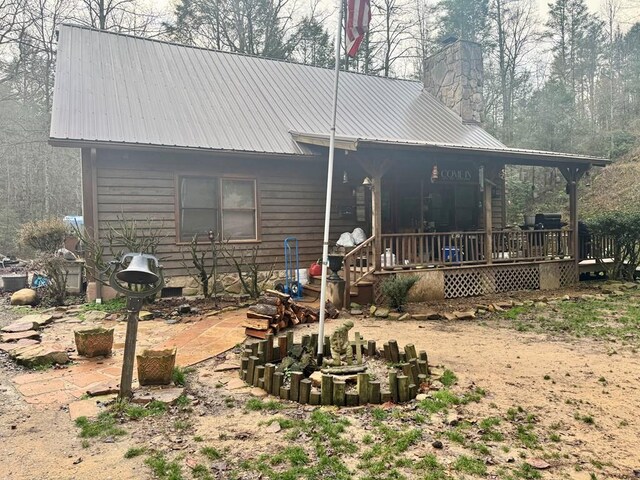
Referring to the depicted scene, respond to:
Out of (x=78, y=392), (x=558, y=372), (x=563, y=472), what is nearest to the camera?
(x=563, y=472)

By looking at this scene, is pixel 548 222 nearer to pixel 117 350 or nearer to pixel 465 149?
pixel 465 149

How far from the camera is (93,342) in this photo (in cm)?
496

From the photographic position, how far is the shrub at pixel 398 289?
303 inches

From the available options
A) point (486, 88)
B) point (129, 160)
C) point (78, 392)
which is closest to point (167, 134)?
point (129, 160)

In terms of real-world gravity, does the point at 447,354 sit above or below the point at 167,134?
below

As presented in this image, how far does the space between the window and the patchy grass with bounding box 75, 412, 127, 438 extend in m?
5.76

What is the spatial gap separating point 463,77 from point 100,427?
44.3ft

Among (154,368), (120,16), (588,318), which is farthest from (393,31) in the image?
(154,368)

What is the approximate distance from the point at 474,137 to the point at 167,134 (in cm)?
820

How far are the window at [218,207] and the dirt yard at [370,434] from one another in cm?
466

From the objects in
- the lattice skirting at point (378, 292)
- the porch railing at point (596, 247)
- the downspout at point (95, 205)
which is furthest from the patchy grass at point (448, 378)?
the porch railing at point (596, 247)

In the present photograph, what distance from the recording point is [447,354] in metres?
5.16

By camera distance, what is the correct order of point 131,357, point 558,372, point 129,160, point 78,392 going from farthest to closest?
point 129,160, point 558,372, point 78,392, point 131,357

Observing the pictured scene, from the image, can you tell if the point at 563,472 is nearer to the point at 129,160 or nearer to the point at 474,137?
the point at 129,160
